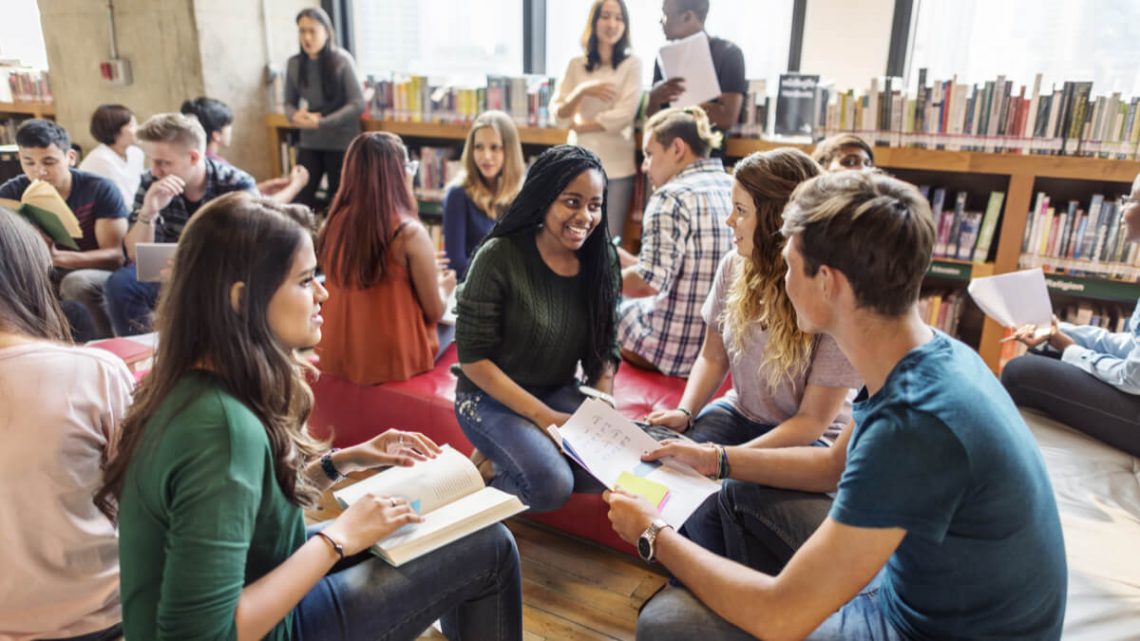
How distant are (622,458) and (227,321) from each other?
0.94 metres

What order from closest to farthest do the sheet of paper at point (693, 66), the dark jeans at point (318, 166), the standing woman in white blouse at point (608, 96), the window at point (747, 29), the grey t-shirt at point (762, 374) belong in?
the grey t-shirt at point (762, 374) < the sheet of paper at point (693, 66) < the standing woman in white blouse at point (608, 96) < the window at point (747, 29) < the dark jeans at point (318, 166)

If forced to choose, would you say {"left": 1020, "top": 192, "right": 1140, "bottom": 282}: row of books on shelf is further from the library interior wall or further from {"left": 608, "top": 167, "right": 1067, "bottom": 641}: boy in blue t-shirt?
the library interior wall

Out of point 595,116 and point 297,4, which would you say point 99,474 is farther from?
point 297,4

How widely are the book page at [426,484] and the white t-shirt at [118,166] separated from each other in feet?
10.7

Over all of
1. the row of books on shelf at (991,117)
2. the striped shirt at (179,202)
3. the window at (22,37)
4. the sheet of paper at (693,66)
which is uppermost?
the window at (22,37)

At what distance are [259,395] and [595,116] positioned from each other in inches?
121

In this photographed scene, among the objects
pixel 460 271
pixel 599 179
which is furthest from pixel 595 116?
pixel 599 179

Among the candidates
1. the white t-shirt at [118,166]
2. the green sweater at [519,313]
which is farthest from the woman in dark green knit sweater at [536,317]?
the white t-shirt at [118,166]

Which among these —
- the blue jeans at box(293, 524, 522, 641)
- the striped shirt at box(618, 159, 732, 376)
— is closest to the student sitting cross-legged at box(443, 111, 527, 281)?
the striped shirt at box(618, 159, 732, 376)

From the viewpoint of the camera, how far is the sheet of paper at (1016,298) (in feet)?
8.07

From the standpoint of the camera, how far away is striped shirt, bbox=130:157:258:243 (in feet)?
10.6

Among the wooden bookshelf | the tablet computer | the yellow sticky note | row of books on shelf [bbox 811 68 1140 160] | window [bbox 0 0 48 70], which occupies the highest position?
window [bbox 0 0 48 70]

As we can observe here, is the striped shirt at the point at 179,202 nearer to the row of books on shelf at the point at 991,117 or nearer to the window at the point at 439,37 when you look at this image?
the window at the point at 439,37

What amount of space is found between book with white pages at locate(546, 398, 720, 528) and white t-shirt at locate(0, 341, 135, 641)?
Result: 0.92 m
